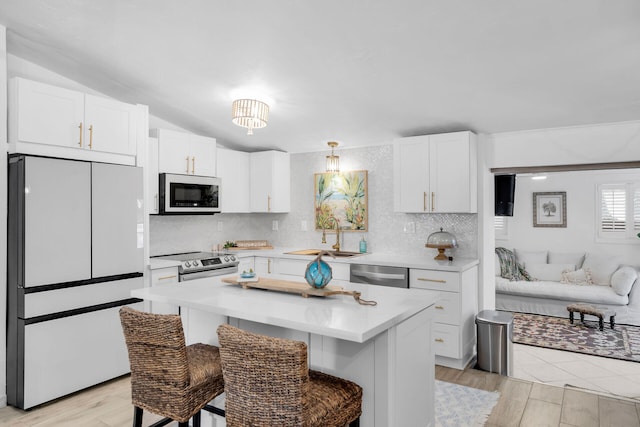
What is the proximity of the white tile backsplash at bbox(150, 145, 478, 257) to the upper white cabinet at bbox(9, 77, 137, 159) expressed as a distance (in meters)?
1.20

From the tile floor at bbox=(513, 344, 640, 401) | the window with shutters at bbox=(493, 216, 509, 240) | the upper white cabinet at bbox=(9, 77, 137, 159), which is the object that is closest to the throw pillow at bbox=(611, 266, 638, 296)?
the tile floor at bbox=(513, 344, 640, 401)

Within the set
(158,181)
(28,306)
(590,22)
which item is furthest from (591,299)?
(28,306)

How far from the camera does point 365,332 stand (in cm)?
159

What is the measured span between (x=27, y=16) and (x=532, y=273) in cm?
680

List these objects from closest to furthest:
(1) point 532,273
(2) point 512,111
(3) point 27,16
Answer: (3) point 27,16, (2) point 512,111, (1) point 532,273

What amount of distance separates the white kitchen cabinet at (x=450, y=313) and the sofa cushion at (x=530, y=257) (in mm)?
3329

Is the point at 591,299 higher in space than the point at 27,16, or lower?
lower

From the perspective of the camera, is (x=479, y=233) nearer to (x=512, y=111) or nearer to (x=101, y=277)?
(x=512, y=111)

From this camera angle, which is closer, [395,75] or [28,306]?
[28,306]

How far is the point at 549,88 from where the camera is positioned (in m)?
3.08

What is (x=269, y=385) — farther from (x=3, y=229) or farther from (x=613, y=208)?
(x=613, y=208)

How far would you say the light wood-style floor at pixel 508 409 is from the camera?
107 inches

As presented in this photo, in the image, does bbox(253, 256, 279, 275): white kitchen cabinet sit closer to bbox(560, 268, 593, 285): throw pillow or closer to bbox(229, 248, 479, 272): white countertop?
bbox(229, 248, 479, 272): white countertop

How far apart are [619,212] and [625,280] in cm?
144
